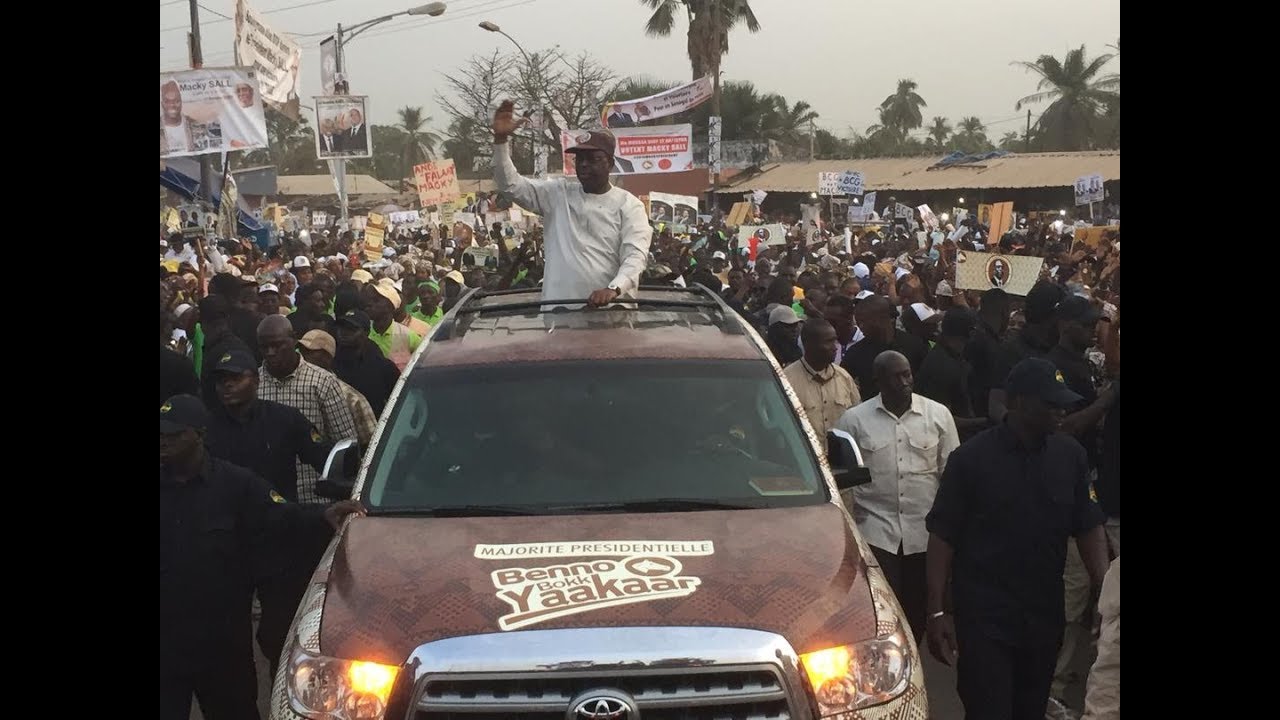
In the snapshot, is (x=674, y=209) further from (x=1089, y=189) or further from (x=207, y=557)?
(x=207, y=557)

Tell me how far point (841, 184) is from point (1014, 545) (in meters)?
26.1

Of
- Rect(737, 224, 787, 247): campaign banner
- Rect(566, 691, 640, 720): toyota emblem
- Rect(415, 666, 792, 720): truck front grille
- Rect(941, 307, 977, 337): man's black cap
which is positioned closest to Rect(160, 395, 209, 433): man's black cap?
Rect(415, 666, 792, 720): truck front grille

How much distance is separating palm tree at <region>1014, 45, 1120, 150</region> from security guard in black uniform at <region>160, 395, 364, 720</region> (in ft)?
237

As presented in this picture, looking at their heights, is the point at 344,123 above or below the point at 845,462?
above

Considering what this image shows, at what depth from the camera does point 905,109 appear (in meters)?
109

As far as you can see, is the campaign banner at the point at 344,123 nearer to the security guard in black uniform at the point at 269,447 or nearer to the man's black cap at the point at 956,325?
the man's black cap at the point at 956,325

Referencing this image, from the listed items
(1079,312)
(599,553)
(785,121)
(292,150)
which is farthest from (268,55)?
(292,150)

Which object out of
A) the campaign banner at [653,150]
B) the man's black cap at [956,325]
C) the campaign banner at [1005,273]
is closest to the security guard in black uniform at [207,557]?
the man's black cap at [956,325]

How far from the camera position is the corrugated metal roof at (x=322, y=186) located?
7775 centimetres

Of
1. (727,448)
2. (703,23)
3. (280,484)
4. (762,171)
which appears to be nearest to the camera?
(727,448)
